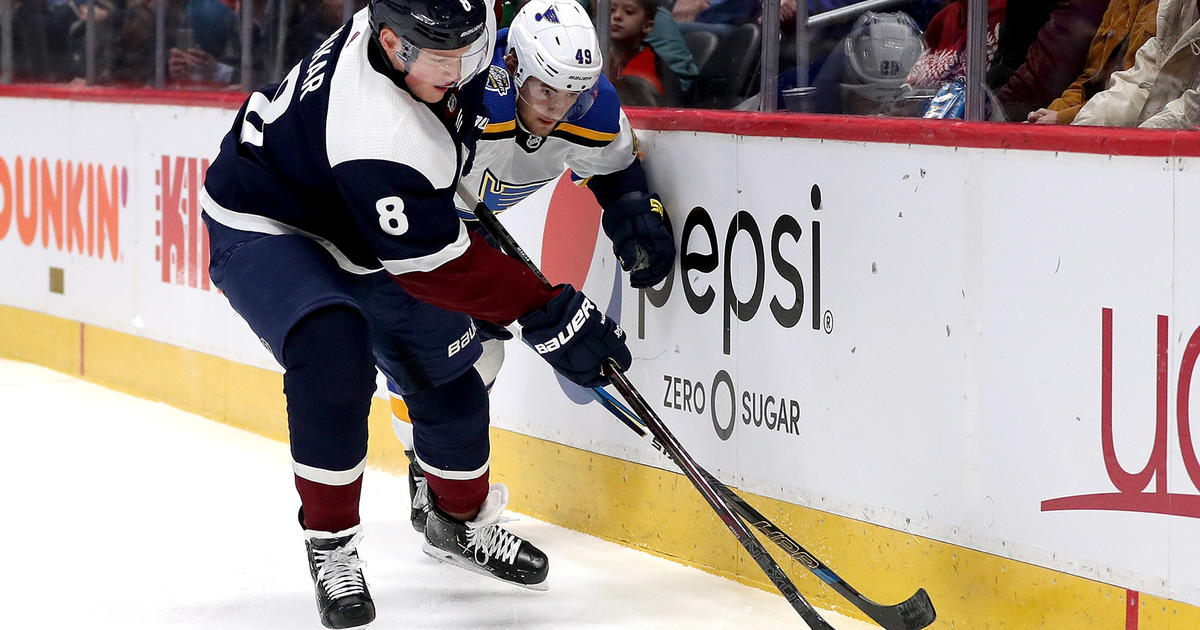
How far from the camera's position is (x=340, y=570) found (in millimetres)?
2674

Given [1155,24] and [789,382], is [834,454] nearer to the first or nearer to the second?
[789,382]

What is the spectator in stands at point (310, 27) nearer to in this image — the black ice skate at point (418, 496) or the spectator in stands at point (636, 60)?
the spectator in stands at point (636, 60)

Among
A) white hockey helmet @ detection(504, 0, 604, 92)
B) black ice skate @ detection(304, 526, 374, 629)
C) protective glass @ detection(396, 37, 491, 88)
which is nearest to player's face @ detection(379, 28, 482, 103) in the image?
protective glass @ detection(396, 37, 491, 88)

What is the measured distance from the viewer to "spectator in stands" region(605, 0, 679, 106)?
11.0 feet

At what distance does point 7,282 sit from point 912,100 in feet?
14.4

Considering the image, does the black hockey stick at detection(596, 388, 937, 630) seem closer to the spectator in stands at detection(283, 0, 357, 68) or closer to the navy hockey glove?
the navy hockey glove

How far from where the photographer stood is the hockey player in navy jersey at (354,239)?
241 centimetres

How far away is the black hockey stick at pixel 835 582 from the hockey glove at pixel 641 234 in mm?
289

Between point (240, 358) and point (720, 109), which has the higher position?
point (720, 109)

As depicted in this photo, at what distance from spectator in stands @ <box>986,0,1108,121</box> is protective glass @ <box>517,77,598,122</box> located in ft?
2.75

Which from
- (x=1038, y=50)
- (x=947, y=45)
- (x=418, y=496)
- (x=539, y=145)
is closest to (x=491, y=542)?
(x=418, y=496)

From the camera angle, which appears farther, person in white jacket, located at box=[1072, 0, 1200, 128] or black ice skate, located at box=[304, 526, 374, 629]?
black ice skate, located at box=[304, 526, 374, 629]

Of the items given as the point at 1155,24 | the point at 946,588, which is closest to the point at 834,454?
the point at 946,588

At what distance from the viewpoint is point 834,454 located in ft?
9.24
